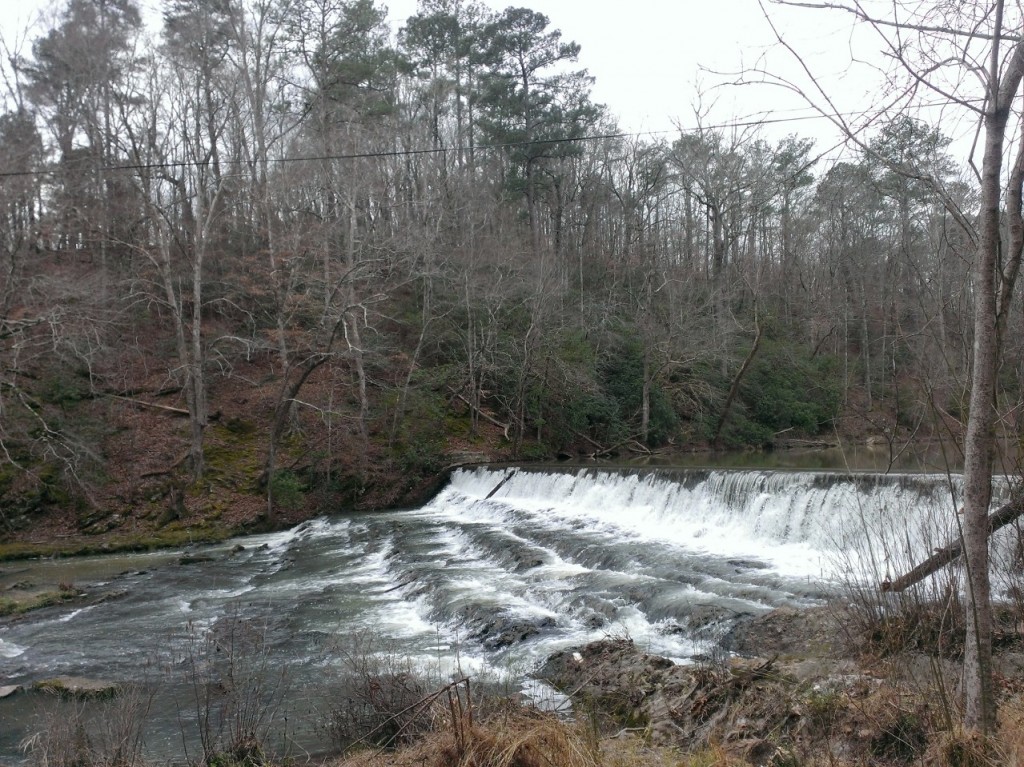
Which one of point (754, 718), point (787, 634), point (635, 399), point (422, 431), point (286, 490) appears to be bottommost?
point (286, 490)

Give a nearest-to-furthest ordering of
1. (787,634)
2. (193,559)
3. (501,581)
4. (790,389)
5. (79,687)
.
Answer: (787,634)
(79,687)
(501,581)
(193,559)
(790,389)

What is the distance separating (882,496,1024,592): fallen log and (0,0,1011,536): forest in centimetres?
948

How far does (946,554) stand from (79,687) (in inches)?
315

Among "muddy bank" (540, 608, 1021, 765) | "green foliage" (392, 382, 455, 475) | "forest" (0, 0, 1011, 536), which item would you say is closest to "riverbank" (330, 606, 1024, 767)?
"muddy bank" (540, 608, 1021, 765)

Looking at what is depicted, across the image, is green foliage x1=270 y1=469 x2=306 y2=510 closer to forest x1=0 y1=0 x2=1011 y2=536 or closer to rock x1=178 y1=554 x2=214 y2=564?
forest x1=0 y1=0 x2=1011 y2=536

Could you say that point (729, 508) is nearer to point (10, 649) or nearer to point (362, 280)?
point (10, 649)

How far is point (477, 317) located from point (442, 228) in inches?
149

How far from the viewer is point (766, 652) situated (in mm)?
7273

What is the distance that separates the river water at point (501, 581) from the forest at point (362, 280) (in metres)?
4.06

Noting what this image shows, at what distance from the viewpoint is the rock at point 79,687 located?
299 inches

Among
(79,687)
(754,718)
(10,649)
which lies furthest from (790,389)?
(79,687)

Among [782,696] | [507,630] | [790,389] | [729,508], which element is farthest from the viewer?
[790,389]

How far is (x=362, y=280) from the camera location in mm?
25031

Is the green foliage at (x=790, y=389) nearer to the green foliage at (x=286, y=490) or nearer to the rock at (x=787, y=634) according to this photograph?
the green foliage at (x=286, y=490)
